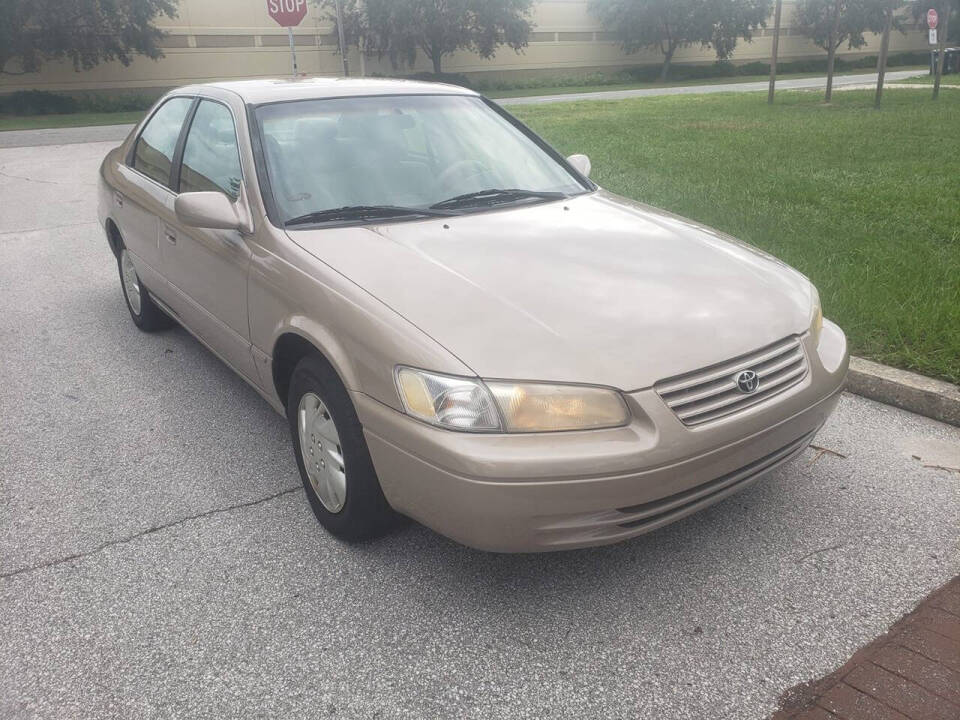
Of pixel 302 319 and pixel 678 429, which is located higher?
pixel 302 319

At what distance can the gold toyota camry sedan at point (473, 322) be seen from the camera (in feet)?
7.89

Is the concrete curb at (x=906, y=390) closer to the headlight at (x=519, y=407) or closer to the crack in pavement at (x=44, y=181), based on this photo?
the headlight at (x=519, y=407)

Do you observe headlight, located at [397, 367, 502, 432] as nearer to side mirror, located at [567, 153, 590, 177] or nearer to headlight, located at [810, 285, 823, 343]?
headlight, located at [810, 285, 823, 343]

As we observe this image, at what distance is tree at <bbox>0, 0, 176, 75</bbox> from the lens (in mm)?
30094

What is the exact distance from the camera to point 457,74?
139 ft

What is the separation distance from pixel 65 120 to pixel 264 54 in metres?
13.3

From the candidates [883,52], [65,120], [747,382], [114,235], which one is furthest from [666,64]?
[747,382]

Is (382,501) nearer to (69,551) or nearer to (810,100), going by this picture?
(69,551)

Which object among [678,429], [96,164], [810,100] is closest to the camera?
[678,429]

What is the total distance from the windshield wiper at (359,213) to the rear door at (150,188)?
4.27ft

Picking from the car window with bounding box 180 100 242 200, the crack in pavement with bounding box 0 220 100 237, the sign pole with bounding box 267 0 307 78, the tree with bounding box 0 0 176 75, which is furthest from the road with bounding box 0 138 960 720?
the tree with bounding box 0 0 176 75

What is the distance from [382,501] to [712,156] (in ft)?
30.7

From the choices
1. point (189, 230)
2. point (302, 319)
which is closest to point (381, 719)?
point (302, 319)

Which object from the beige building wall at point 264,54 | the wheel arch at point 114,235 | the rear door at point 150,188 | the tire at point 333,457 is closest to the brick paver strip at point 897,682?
the tire at point 333,457
